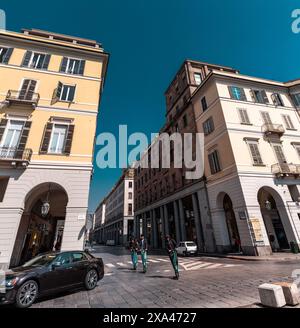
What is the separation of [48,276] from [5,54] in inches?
720

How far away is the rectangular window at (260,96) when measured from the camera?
22.0 m

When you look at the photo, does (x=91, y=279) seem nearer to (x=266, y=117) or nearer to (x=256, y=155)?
(x=256, y=155)

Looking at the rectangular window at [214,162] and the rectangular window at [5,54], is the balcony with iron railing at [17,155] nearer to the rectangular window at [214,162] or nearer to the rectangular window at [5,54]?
the rectangular window at [5,54]

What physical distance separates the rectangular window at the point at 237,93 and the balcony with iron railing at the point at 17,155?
20.3 metres

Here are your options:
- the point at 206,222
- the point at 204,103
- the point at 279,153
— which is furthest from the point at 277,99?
the point at 206,222

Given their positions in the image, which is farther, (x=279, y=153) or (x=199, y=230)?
(x=199, y=230)

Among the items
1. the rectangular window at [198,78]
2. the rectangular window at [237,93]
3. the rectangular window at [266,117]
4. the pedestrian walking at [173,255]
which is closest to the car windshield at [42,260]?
the pedestrian walking at [173,255]

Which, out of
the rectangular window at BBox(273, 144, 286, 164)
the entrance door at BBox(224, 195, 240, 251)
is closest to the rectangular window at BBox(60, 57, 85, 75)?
the entrance door at BBox(224, 195, 240, 251)

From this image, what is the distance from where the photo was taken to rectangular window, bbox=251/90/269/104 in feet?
72.0

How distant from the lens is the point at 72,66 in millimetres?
16781

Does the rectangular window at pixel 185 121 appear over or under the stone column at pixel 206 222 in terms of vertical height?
over

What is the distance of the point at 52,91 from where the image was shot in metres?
15.2
